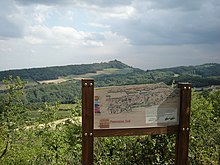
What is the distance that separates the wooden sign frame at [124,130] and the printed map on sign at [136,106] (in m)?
0.06

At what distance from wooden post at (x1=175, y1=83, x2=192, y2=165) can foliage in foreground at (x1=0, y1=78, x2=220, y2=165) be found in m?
0.86

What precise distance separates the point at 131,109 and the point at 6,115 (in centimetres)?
793

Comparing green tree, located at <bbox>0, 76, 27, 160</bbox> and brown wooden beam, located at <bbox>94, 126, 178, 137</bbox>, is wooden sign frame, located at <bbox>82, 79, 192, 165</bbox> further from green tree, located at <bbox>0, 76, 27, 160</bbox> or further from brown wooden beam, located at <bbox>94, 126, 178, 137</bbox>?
green tree, located at <bbox>0, 76, 27, 160</bbox>

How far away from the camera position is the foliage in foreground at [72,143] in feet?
17.7

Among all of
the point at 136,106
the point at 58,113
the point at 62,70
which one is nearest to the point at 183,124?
the point at 136,106

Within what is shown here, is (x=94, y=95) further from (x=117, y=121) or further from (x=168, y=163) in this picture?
(x=168, y=163)

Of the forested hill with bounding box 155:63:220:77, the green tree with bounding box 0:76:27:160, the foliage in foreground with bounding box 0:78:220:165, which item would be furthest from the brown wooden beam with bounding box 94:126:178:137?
the forested hill with bounding box 155:63:220:77

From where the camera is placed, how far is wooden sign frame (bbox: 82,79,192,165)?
3852 millimetres

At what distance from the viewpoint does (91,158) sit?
3.95m

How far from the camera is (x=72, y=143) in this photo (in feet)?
30.4

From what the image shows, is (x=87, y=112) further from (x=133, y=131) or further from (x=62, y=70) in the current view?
(x=62, y=70)

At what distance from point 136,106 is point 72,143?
5.61 metres

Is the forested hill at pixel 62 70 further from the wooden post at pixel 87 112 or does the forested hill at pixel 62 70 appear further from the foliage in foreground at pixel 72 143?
the wooden post at pixel 87 112

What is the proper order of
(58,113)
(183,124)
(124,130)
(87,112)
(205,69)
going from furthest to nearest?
(205,69) < (58,113) < (183,124) < (124,130) < (87,112)
